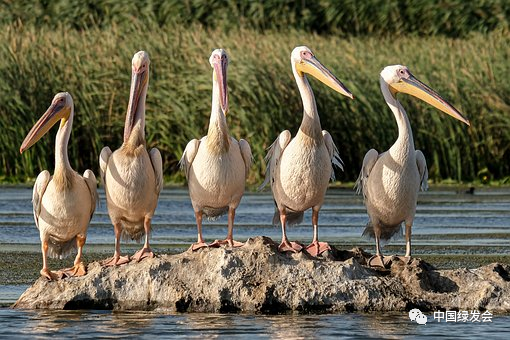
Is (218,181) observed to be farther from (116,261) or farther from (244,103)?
(244,103)

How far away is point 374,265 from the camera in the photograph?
9.02 meters

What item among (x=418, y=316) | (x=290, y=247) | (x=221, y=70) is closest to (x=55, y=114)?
(x=221, y=70)

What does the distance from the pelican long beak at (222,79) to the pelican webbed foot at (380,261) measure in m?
1.41

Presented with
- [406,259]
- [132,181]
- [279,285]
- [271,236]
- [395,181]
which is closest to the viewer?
[279,285]

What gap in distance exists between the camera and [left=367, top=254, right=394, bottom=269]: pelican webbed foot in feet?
29.5

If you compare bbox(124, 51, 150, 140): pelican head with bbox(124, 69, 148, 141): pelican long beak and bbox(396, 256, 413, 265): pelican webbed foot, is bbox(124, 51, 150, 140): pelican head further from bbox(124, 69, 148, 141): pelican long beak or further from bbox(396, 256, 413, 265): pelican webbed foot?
bbox(396, 256, 413, 265): pelican webbed foot

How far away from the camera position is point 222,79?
9.60 meters

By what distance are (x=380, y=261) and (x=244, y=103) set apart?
960cm

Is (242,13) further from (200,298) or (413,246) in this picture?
(200,298)

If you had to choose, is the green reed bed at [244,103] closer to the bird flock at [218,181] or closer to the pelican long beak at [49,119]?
the pelican long beak at [49,119]

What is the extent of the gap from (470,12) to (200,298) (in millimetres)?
22371

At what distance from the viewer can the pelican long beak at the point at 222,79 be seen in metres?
9.45

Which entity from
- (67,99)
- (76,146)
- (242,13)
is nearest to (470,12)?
(242,13)

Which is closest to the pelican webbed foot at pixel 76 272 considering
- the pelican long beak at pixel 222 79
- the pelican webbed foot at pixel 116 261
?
the pelican webbed foot at pixel 116 261
